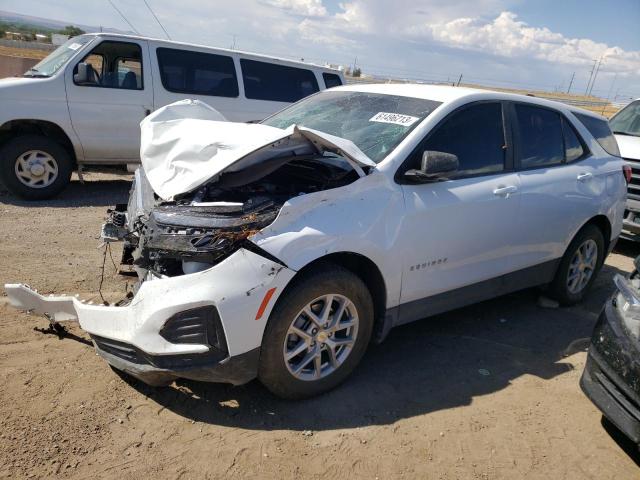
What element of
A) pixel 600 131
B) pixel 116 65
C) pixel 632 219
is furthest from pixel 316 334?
pixel 116 65

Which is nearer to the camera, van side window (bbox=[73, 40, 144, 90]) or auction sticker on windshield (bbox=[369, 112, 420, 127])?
auction sticker on windshield (bbox=[369, 112, 420, 127])

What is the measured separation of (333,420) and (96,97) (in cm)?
621

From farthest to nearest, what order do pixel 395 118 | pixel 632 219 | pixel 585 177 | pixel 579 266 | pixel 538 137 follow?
pixel 632 219 → pixel 579 266 → pixel 585 177 → pixel 538 137 → pixel 395 118

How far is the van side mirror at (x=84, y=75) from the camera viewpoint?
7.11m

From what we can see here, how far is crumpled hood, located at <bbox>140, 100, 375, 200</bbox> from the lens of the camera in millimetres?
2939

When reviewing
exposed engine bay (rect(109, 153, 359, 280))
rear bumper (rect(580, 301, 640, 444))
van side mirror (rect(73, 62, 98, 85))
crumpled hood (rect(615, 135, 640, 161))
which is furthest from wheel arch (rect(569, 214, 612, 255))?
van side mirror (rect(73, 62, 98, 85))

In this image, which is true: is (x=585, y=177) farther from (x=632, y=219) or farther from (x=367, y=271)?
(x=632, y=219)

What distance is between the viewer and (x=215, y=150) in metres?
3.06

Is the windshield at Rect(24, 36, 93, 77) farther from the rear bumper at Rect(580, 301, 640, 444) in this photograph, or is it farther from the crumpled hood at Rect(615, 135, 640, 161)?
the crumpled hood at Rect(615, 135, 640, 161)

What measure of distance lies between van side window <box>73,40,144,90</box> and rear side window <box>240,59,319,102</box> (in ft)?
5.62

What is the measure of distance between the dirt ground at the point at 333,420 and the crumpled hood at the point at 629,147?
4.45 m

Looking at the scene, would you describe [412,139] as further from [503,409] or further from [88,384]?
[88,384]

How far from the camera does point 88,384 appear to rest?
3.10 meters

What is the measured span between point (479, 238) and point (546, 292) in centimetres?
167
